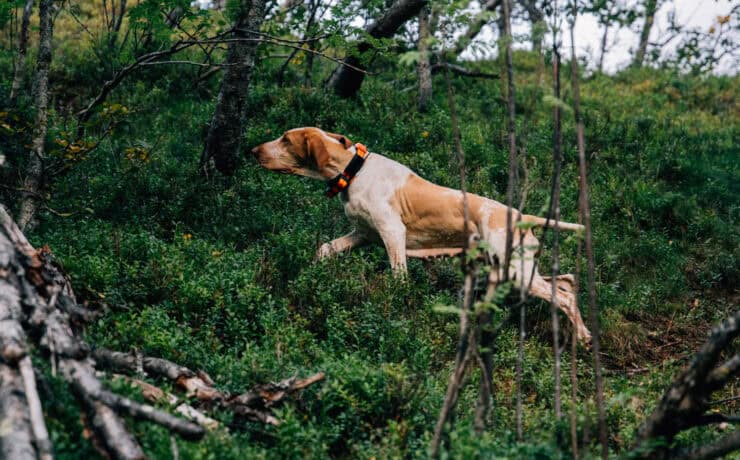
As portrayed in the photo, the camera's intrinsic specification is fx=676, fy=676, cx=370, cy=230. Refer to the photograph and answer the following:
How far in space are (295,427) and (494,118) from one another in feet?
25.4

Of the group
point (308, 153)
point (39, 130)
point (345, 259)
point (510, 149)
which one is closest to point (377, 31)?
point (308, 153)

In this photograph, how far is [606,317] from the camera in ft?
20.0

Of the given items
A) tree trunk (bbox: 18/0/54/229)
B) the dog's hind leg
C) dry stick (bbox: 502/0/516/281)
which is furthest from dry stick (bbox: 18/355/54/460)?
the dog's hind leg

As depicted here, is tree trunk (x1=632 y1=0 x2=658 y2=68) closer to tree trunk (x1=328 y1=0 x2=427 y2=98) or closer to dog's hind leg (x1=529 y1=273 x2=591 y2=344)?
tree trunk (x1=328 y1=0 x2=427 y2=98)

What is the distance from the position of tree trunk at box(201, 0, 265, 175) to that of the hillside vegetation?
0.75 feet

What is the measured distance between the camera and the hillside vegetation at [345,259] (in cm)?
389

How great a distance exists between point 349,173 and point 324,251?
2.45 ft

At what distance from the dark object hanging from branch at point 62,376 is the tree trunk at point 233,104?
3.37 m

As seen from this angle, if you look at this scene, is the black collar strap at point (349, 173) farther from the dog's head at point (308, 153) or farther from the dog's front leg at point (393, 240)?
the dog's front leg at point (393, 240)

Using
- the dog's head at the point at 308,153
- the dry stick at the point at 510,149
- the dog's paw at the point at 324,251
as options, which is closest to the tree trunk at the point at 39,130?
the dog's head at the point at 308,153

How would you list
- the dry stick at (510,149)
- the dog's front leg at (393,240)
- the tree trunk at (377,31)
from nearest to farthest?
the dry stick at (510,149)
the dog's front leg at (393,240)
the tree trunk at (377,31)

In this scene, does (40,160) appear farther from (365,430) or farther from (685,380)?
(685,380)

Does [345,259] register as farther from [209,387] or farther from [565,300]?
[209,387]

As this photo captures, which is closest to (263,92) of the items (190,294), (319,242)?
(319,242)
